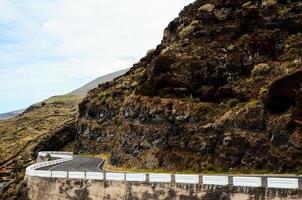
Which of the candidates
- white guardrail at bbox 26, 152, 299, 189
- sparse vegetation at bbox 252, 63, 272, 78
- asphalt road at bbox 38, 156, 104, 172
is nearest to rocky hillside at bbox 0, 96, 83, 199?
asphalt road at bbox 38, 156, 104, 172

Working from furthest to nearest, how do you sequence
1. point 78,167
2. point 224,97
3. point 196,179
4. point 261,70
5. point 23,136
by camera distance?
1. point 23,136
2. point 78,167
3. point 224,97
4. point 261,70
5. point 196,179

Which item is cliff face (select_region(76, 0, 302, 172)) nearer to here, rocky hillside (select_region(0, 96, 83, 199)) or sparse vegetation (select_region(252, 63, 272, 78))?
sparse vegetation (select_region(252, 63, 272, 78))

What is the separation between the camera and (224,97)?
167ft

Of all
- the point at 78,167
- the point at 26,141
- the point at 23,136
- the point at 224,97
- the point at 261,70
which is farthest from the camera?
the point at 23,136

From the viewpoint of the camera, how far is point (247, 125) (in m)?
43.9

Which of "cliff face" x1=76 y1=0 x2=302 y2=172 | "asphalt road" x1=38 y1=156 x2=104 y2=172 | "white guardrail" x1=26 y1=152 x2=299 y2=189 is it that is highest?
"cliff face" x1=76 y1=0 x2=302 y2=172

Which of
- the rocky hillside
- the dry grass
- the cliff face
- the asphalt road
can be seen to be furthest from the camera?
the dry grass

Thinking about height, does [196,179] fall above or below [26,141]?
above

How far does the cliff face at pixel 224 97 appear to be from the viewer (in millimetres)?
42156

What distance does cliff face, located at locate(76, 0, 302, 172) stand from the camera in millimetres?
42156

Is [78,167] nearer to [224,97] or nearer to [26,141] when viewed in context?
[224,97]

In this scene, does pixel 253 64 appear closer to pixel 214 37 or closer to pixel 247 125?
pixel 214 37

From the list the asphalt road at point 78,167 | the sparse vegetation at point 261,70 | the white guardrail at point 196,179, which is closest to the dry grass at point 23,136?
the asphalt road at point 78,167

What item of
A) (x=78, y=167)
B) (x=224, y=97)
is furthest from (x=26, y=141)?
(x=224, y=97)
